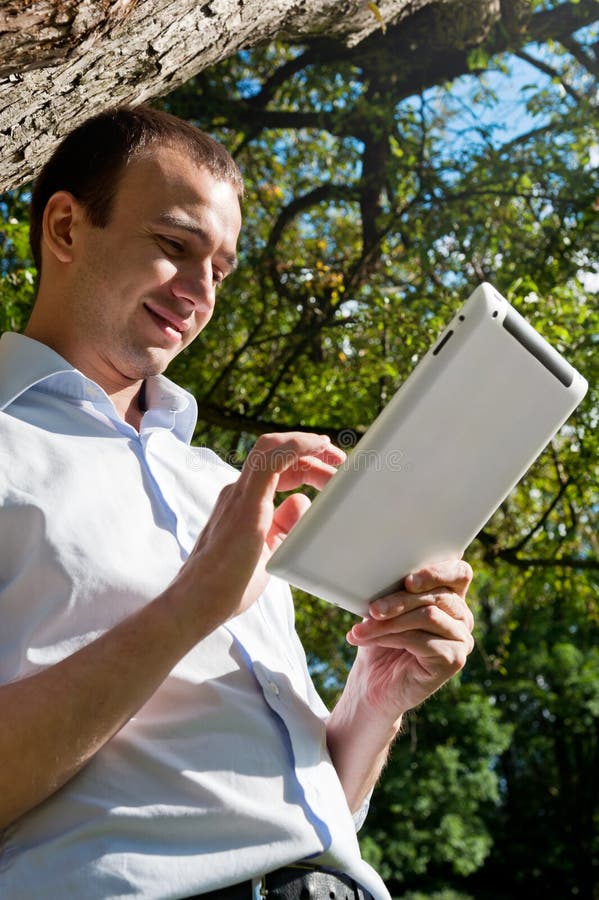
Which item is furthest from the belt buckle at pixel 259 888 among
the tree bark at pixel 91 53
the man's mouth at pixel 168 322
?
the tree bark at pixel 91 53

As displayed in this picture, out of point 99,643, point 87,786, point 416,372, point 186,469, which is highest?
point 416,372

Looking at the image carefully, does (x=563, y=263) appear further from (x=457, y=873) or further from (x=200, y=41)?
(x=457, y=873)

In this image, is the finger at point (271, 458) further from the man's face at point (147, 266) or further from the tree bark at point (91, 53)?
the tree bark at point (91, 53)

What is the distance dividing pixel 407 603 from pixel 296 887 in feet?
1.47

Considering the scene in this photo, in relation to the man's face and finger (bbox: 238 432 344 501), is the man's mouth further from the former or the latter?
finger (bbox: 238 432 344 501)

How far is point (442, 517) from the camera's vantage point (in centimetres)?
150

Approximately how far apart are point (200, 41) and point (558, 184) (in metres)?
3.57

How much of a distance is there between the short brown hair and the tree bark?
10 cm

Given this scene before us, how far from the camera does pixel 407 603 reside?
149 cm

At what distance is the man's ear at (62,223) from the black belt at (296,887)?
3.46ft

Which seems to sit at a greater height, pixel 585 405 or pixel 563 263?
pixel 563 263

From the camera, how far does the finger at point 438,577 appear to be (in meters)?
1.50

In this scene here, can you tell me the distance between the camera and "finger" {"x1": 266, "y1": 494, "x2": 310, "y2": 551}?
1545 millimetres

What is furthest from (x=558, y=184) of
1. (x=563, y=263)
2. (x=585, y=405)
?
(x=585, y=405)
